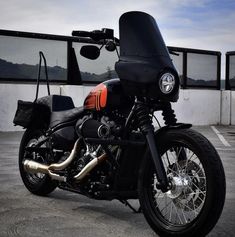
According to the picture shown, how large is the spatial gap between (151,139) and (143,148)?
0.23 meters

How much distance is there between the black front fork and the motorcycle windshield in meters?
0.39

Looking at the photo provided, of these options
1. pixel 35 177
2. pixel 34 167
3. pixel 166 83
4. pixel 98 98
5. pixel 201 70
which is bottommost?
pixel 35 177

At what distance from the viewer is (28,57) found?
14.1m

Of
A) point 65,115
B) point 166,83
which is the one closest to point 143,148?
point 166,83

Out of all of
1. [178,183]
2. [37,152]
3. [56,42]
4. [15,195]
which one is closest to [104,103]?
[178,183]

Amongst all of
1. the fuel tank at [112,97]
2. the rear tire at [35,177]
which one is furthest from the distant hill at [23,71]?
the fuel tank at [112,97]

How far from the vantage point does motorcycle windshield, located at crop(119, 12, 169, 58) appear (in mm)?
4066

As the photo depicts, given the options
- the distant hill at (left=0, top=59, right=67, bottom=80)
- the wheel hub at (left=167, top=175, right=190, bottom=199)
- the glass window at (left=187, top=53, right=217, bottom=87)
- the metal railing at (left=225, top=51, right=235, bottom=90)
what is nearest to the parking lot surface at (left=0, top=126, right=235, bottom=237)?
the wheel hub at (left=167, top=175, right=190, bottom=199)

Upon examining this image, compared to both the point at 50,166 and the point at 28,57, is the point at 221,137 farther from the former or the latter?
the point at 50,166

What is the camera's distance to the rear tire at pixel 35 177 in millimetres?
5383

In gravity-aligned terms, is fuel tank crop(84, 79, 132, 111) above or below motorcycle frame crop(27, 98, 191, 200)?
above

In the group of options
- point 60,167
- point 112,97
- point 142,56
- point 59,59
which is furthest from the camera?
point 59,59

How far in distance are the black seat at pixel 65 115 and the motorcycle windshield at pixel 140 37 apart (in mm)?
815

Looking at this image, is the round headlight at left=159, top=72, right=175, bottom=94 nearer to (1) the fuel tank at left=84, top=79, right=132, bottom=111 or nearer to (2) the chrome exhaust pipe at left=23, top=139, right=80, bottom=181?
(1) the fuel tank at left=84, top=79, right=132, bottom=111
